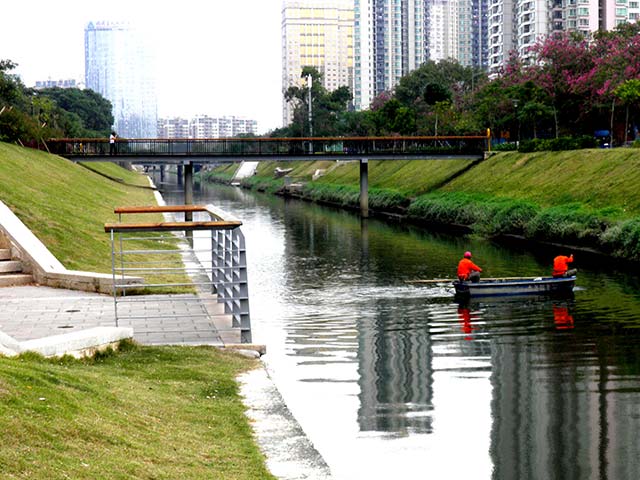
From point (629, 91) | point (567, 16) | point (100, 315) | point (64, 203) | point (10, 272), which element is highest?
point (567, 16)

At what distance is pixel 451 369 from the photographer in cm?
2162

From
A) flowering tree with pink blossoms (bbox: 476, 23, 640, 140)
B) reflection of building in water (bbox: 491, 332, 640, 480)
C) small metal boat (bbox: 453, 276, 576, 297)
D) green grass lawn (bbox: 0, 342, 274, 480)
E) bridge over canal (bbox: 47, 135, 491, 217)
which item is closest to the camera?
green grass lawn (bbox: 0, 342, 274, 480)

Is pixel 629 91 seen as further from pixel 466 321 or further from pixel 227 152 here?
pixel 466 321

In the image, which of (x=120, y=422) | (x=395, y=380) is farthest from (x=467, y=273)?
(x=120, y=422)

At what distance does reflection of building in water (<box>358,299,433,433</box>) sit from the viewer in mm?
→ 16766

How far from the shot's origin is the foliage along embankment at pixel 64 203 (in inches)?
1260

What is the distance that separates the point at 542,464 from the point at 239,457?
438cm

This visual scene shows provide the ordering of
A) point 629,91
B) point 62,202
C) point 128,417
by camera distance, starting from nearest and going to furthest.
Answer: point 128,417, point 62,202, point 629,91

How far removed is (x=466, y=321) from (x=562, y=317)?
282cm

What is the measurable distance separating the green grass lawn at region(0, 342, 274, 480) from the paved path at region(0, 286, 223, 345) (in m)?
3.01

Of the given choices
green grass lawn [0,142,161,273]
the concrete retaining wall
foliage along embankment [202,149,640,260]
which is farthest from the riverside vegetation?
foliage along embankment [202,149,640,260]

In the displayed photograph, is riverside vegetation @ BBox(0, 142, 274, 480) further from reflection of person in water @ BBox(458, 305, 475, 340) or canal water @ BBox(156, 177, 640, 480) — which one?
reflection of person in water @ BBox(458, 305, 475, 340)

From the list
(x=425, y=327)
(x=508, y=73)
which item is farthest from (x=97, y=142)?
(x=425, y=327)

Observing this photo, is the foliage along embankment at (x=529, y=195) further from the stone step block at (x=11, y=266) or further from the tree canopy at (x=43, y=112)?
the tree canopy at (x=43, y=112)
